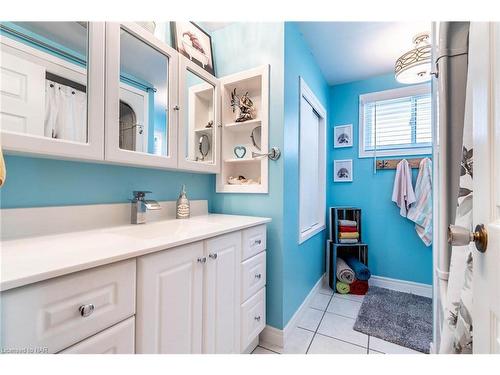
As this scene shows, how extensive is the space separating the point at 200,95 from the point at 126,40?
1.81 feet

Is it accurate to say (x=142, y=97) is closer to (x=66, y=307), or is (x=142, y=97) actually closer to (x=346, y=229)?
(x=66, y=307)

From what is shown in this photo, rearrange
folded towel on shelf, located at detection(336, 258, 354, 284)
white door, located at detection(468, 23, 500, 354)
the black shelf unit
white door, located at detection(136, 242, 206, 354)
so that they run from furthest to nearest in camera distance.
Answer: the black shelf unit → folded towel on shelf, located at detection(336, 258, 354, 284) → white door, located at detection(136, 242, 206, 354) → white door, located at detection(468, 23, 500, 354)

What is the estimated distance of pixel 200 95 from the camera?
1.61 meters

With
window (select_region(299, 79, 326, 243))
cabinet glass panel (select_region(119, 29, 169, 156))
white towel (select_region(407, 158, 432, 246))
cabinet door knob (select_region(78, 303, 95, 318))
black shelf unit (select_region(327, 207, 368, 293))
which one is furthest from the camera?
black shelf unit (select_region(327, 207, 368, 293))

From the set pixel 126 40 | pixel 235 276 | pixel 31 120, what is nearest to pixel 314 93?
pixel 126 40

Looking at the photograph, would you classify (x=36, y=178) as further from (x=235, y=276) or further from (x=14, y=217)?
(x=235, y=276)

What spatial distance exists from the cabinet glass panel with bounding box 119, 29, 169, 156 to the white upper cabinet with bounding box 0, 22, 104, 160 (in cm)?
13

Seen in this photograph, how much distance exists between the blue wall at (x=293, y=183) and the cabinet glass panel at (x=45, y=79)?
3.91 feet

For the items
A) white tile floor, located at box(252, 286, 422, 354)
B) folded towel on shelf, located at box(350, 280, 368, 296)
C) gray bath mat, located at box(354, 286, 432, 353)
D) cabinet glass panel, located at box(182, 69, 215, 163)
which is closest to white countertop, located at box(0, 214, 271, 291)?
cabinet glass panel, located at box(182, 69, 215, 163)

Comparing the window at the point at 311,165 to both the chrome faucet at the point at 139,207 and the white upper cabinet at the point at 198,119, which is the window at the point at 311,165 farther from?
the chrome faucet at the point at 139,207

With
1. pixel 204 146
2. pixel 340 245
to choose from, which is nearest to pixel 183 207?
pixel 204 146

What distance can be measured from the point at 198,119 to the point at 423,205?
2.33 metres

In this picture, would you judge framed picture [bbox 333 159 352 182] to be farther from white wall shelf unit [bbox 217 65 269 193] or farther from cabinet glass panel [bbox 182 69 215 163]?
cabinet glass panel [bbox 182 69 215 163]

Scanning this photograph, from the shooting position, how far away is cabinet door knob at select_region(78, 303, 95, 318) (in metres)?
0.59
